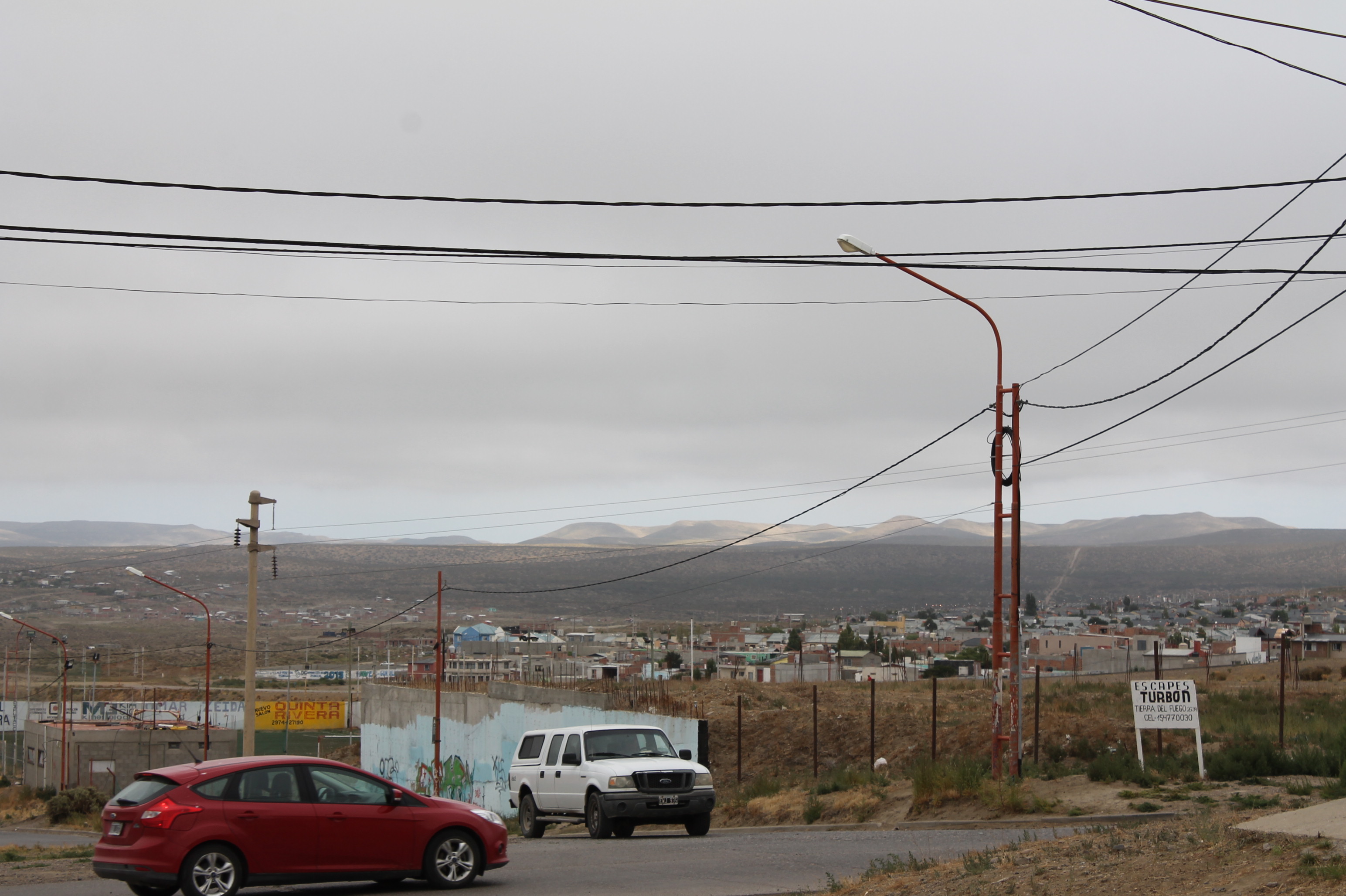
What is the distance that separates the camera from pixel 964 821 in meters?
19.6

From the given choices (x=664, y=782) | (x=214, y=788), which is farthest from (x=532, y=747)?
(x=214, y=788)

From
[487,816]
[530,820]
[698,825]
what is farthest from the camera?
[530,820]

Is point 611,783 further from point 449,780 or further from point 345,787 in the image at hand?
point 449,780

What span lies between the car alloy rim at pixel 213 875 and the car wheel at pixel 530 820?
10080 millimetres

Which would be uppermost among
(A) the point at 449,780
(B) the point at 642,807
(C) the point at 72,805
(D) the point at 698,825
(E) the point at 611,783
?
(E) the point at 611,783

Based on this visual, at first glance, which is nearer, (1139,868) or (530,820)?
(1139,868)

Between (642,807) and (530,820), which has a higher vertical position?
(642,807)

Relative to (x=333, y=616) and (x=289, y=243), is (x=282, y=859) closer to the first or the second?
(x=289, y=243)

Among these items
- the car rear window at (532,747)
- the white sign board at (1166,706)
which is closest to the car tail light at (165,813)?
the car rear window at (532,747)

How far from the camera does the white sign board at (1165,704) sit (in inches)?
847

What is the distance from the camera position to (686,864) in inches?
591

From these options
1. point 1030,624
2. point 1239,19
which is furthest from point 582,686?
Result: point 1030,624

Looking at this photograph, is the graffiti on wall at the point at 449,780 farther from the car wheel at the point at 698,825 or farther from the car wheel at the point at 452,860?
the car wheel at the point at 452,860

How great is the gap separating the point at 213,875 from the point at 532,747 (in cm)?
1098
